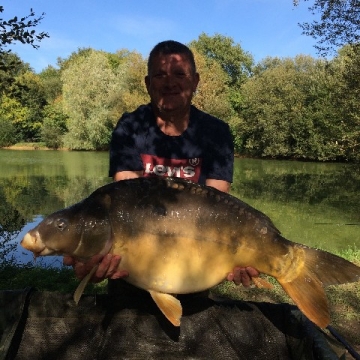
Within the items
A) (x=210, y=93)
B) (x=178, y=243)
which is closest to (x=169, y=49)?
(x=178, y=243)

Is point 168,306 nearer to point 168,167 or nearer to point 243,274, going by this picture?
point 243,274

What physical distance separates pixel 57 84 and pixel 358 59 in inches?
1296

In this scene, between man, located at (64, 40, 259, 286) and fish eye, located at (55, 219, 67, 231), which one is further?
man, located at (64, 40, 259, 286)

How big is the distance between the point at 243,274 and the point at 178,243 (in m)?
0.27

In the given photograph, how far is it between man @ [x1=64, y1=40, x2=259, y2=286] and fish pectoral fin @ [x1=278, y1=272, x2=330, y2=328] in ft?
1.88

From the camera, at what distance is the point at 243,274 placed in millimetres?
1473

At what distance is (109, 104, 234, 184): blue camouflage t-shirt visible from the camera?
1.80 meters

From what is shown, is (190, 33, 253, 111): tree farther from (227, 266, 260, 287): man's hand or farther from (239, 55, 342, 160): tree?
(227, 266, 260, 287): man's hand

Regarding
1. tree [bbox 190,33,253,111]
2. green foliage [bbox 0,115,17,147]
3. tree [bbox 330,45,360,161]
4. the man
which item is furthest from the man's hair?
green foliage [bbox 0,115,17,147]

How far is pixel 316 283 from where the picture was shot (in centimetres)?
139

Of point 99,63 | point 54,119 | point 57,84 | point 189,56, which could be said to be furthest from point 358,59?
point 57,84

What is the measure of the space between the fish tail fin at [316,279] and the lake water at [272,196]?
366 centimetres

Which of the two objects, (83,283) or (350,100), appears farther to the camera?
(350,100)

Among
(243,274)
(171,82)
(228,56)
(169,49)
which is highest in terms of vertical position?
(228,56)
